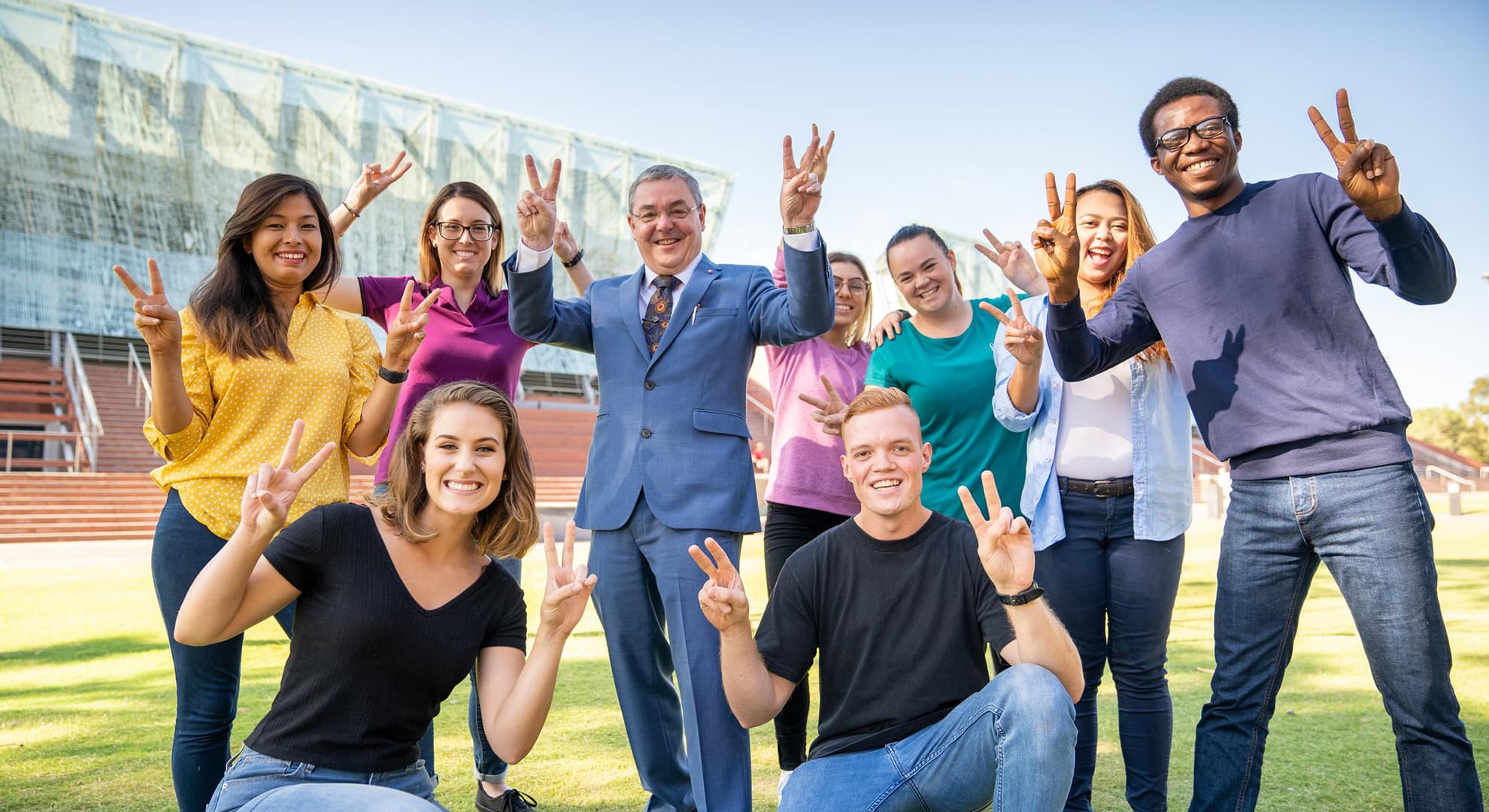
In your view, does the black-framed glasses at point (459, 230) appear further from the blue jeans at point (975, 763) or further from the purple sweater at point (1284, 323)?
the blue jeans at point (975, 763)

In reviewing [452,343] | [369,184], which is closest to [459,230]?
[452,343]

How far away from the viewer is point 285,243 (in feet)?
10.3

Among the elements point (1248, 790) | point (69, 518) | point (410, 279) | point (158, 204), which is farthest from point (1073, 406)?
point (158, 204)

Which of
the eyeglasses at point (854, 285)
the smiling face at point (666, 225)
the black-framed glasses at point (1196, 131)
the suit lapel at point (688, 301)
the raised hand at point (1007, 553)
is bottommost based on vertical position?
the raised hand at point (1007, 553)

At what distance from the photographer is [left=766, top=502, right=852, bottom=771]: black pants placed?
3.74m

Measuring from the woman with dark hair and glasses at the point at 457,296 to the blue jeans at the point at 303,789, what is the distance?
1376 millimetres

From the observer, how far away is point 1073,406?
332 cm

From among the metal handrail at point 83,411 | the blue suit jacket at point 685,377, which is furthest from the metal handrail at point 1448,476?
the metal handrail at point 83,411

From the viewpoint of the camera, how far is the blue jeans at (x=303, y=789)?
1.94m

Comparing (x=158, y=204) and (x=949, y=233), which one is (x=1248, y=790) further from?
(x=949, y=233)

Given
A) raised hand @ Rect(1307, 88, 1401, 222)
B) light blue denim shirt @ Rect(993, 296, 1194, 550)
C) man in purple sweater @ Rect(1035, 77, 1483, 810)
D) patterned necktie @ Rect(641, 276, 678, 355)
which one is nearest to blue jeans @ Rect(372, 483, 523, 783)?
patterned necktie @ Rect(641, 276, 678, 355)

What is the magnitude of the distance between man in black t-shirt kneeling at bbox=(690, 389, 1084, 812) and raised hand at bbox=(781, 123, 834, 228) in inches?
25.4

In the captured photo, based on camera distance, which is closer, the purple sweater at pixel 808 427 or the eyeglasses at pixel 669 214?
the eyeglasses at pixel 669 214

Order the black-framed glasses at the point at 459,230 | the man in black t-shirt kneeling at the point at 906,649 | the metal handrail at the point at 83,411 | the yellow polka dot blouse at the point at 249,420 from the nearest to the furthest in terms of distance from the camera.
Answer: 1. the man in black t-shirt kneeling at the point at 906,649
2. the yellow polka dot blouse at the point at 249,420
3. the black-framed glasses at the point at 459,230
4. the metal handrail at the point at 83,411
